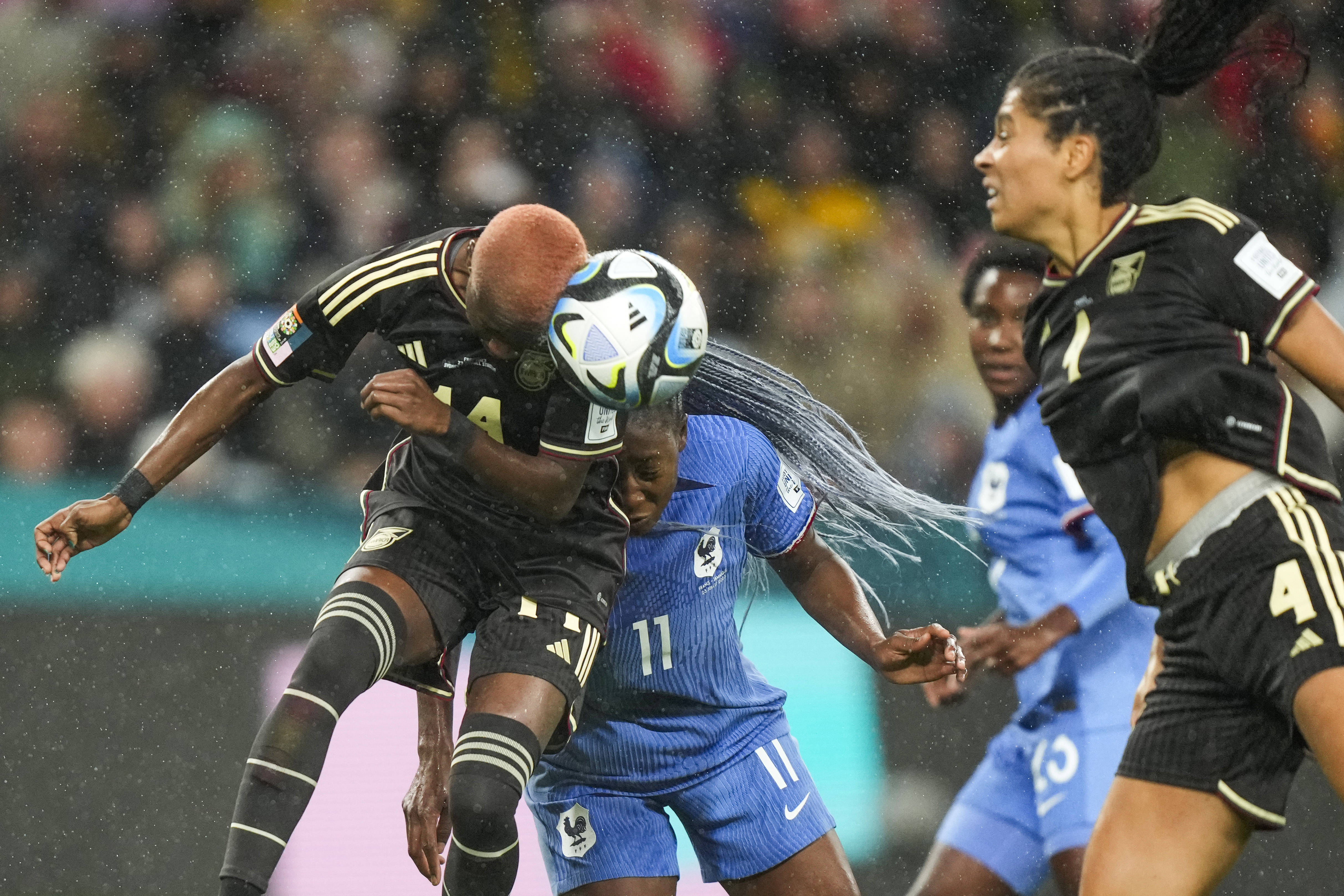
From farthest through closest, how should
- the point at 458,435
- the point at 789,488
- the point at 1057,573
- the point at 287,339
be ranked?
the point at 1057,573, the point at 789,488, the point at 287,339, the point at 458,435

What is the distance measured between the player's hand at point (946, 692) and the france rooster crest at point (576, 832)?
2.71 ft

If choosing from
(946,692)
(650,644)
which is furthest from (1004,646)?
(650,644)

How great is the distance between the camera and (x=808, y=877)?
10.7 feet

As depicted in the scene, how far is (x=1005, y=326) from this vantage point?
4.09 metres

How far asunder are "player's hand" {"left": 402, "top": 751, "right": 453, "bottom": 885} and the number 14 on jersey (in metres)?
0.47

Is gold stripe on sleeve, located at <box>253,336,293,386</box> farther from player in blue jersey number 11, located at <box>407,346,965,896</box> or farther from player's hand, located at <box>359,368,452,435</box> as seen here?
player in blue jersey number 11, located at <box>407,346,965,896</box>

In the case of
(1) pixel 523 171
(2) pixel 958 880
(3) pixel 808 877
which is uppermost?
(1) pixel 523 171

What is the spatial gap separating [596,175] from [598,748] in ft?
10.9

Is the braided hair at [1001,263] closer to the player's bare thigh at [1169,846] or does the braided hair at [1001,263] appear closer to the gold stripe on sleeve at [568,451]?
the gold stripe on sleeve at [568,451]

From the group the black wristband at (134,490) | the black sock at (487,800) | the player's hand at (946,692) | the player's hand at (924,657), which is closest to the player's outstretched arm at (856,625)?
the player's hand at (924,657)

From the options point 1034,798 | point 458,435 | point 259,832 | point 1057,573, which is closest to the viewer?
point 259,832

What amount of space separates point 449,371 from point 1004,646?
1401 millimetres

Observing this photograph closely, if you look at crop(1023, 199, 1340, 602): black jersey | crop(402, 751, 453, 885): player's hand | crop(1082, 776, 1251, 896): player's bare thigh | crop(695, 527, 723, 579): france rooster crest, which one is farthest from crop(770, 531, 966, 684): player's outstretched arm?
crop(402, 751, 453, 885): player's hand

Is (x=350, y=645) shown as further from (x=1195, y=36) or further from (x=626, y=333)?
(x=1195, y=36)
